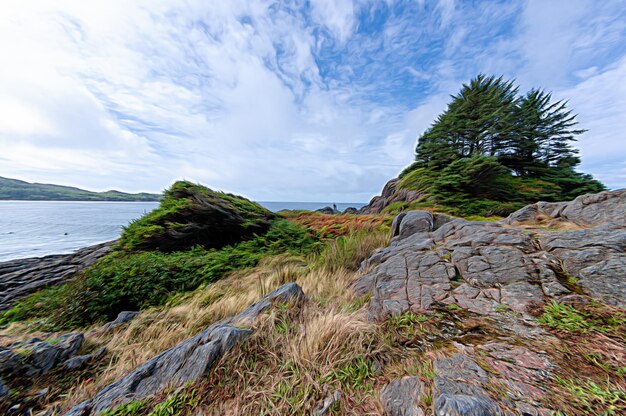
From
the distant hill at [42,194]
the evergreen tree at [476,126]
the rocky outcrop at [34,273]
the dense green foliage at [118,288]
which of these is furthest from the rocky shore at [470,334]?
the distant hill at [42,194]

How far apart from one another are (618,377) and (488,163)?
11.8 metres

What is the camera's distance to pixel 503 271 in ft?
8.05

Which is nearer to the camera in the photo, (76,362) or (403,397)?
(403,397)

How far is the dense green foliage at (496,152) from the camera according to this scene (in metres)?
10.9

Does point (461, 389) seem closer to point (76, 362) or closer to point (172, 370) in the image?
point (172, 370)

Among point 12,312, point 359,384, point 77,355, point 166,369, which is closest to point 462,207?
point 359,384

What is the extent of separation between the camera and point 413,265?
3172mm

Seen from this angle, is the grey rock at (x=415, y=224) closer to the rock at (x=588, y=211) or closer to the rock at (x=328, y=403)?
the rock at (x=588, y=211)

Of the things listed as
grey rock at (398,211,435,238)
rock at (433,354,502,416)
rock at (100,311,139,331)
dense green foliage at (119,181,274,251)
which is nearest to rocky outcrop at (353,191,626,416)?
rock at (433,354,502,416)

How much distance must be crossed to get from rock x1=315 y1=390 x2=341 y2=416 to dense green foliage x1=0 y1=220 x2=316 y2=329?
11.7 ft

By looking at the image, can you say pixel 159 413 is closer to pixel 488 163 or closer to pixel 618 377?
pixel 618 377

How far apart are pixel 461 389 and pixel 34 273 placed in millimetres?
10095

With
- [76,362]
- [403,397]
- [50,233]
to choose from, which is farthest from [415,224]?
[50,233]

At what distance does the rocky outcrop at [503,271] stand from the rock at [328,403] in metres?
1.06
